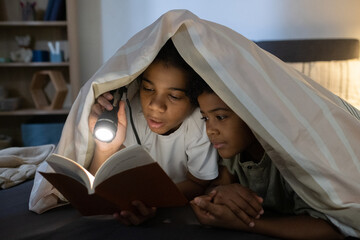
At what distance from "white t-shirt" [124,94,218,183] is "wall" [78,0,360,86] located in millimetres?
1787

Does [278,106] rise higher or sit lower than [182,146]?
higher

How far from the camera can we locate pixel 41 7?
3.18 metres

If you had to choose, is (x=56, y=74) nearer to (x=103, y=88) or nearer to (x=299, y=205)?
(x=103, y=88)

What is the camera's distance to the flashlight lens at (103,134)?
3.15 ft

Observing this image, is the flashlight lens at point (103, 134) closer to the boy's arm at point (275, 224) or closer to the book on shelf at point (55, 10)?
the boy's arm at point (275, 224)

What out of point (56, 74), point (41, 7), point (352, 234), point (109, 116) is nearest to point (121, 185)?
point (109, 116)

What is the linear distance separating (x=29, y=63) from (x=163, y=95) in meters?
2.24

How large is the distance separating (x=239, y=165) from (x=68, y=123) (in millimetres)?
511

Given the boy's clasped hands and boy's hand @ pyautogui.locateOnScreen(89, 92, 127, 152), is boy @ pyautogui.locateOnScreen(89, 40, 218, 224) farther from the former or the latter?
the boy's clasped hands

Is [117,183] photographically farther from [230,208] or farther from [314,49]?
[314,49]

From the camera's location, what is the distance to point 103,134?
0.96 meters

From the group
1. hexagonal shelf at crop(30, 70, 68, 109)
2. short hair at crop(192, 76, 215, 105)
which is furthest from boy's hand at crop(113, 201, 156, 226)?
hexagonal shelf at crop(30, 70, 68, 109)

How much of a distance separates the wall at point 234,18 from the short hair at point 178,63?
1810 mm

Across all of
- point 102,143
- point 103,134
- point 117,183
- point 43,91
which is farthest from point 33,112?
point 117,183
